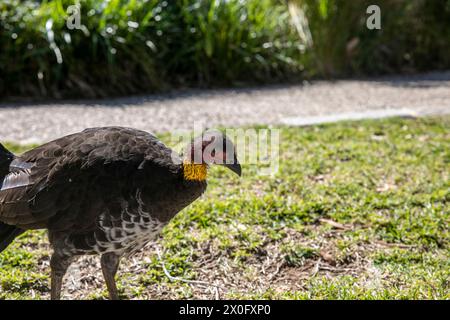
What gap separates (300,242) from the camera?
164 inches

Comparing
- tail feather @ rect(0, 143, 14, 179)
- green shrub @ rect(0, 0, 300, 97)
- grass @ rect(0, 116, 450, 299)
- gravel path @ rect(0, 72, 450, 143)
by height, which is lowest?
grass @ rect(0, 116, 450, 299)

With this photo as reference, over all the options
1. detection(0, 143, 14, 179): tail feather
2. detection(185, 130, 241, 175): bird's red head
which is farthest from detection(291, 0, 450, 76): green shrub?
detection(0, 143, 14, 179): tail feather

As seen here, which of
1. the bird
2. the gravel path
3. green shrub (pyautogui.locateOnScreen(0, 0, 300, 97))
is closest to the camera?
the bird

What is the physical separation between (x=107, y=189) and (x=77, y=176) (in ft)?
0.63

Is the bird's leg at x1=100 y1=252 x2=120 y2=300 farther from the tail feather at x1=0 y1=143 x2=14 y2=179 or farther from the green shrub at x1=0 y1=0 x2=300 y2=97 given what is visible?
the green shrub at x1=0 y1=0 x2=300 y2=97

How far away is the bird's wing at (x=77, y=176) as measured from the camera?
313 centimetres

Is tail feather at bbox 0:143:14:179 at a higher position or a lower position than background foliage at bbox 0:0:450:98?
lower

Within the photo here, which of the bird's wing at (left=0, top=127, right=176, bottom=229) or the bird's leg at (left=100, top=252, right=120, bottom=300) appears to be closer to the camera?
the bird's wing at (left=0, top=127, right=176, bottom=229)

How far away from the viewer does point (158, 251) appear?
411 centimetres

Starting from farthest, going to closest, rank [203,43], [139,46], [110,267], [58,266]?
1. [203,43]
2. [139,46]
3. [110,267]
4. [58,266]

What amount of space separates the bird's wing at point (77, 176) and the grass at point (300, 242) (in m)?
0.66

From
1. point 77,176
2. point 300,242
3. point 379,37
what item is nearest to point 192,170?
point 77,176

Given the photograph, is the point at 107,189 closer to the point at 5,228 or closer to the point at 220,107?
the point at 5,228

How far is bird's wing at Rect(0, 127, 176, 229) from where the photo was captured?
123 inches
